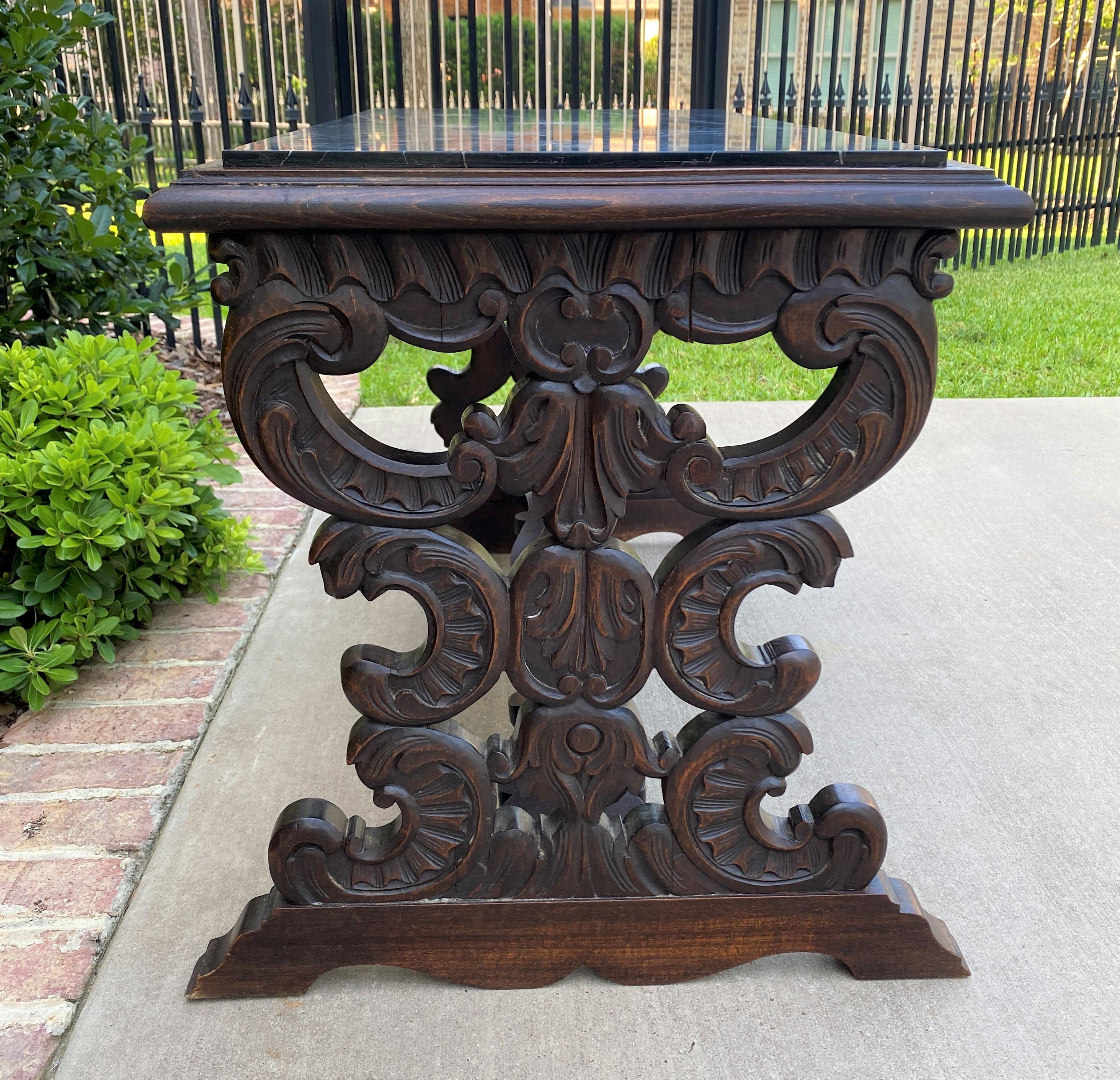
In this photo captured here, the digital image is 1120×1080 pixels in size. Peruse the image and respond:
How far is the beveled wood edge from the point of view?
3.55ft

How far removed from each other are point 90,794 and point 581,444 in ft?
3.75

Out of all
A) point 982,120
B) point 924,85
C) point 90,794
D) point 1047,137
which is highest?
point 924,85

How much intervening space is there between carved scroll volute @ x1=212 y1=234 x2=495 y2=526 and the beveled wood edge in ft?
0.20

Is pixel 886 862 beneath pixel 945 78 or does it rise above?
beneath

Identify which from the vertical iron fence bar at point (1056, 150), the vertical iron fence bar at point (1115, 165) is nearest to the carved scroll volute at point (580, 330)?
the vertical iron fence bar at point (1056, 150)

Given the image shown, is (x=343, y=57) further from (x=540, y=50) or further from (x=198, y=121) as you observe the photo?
(x=540, y=50)

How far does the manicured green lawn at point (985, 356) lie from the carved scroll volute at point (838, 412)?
10.9 feet

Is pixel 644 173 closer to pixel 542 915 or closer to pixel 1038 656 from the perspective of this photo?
pixel 542 915

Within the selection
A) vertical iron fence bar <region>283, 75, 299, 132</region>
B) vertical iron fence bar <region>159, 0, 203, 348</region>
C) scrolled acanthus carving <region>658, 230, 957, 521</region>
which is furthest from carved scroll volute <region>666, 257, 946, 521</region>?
vertical iron fence bar <region>283, 75, 299, 132</region>

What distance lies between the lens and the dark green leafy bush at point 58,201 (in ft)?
7.95

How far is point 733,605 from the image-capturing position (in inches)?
52.1

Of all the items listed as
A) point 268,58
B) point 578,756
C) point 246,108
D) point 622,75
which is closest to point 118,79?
point 268,58

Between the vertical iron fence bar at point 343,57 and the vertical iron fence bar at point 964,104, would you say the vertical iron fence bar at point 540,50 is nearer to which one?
the vertical iron fence bar at point 343,57

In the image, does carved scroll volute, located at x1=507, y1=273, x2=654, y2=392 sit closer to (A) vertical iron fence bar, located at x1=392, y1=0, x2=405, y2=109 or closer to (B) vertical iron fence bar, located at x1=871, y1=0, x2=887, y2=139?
(A) vertical iron fence bar, located at x1=392, y1=0, x2=405, y2=109
